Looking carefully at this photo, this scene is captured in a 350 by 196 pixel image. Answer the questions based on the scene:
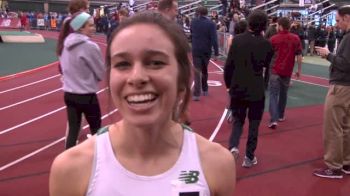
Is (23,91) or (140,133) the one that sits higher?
(140,133)

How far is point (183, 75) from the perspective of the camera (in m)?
1.55

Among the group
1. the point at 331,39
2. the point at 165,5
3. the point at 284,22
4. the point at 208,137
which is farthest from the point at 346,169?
the point at 331,39

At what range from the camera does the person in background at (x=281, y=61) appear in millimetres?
7297

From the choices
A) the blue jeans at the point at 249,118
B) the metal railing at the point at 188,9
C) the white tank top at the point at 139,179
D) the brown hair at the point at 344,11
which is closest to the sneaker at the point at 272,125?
the blue jeans at the point at 249,118

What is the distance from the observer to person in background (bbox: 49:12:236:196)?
1.39m

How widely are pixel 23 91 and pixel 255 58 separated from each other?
675cm

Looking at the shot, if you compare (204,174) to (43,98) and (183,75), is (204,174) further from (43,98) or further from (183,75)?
(43,98)

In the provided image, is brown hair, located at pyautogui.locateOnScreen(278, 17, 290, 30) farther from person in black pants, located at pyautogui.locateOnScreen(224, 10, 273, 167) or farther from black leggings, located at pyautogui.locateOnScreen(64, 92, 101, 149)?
black leggings, located at pyautogui.locateOnScreen(64, 92, 101, 149)

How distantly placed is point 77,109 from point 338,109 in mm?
2866

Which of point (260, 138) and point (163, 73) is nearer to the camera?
point (163, 73)

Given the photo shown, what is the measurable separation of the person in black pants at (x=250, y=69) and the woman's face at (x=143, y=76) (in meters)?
4.00

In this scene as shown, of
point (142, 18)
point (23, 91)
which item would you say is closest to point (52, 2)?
point (23, 91)

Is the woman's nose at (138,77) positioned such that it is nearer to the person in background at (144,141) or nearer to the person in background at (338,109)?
the person in background at (144,141)

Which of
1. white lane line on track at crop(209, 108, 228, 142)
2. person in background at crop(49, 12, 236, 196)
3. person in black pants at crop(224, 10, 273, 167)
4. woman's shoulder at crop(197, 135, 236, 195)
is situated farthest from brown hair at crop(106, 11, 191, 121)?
white lane line on track at crop(209, 108, 228, 142)
